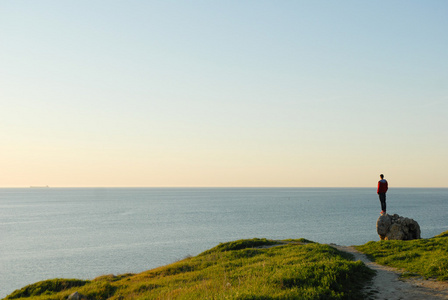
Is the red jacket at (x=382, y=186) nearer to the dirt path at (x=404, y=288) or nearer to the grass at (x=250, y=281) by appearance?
the grass at (x=250, y=281)

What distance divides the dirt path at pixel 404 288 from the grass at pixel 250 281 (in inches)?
25.0

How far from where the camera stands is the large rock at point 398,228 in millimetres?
34969

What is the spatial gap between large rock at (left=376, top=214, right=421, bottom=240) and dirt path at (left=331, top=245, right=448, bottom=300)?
18410 millimetres

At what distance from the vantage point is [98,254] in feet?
230

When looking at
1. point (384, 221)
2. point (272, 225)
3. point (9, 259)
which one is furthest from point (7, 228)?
point (384, 221)

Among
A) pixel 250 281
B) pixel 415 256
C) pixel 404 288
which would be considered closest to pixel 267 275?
pixel 250 281

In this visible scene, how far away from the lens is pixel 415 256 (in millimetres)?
22188

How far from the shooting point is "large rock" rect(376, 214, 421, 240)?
34969 mm

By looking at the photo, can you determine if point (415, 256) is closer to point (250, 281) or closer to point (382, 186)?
point (250, 281)

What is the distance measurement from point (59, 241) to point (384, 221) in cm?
7681

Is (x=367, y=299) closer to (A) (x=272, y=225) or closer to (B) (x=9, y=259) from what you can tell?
(B) (x=9, y=259)

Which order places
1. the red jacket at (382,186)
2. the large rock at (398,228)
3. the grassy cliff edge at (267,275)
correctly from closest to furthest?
the grassy cliff edge at (267,275)
the red jacket at (382,186)
the large rock at (398,228)

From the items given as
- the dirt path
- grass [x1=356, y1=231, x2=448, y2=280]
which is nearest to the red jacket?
grass [x1=356, y1=231, x2=448, y2=280]

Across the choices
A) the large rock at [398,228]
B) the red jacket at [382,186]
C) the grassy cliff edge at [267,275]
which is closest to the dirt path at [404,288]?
the grassy cliff edge at [267,275]
